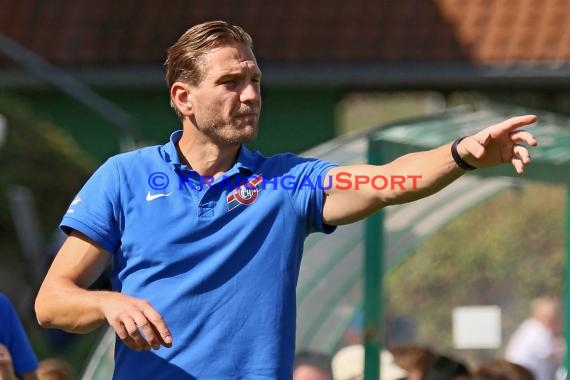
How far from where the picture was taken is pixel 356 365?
7.61 meters

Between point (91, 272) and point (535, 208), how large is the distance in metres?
21.7

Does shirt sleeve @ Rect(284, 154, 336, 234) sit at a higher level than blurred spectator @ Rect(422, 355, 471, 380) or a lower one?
higher

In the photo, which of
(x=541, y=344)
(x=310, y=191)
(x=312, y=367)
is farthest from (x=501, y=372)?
(x=541, y=344)

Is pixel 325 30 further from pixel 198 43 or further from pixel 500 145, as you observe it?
pixel 500 145

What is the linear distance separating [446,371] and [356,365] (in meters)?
0.48

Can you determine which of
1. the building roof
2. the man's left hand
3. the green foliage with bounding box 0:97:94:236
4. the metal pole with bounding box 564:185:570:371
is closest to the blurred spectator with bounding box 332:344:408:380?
the metal pole with bounding box 564:185:570:371

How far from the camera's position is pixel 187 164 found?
421 cm

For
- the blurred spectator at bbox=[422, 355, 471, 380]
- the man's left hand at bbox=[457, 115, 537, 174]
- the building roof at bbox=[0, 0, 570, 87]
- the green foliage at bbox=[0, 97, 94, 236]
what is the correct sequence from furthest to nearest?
the building roof at bbox=[0, 0, 570, 87], the green foliage at bbox=[0, 97, 94, 236], the blurred spectator at bbox=[422, 355, 471, 380], the man's left hand at bbox=[457, 115, 537, 174]

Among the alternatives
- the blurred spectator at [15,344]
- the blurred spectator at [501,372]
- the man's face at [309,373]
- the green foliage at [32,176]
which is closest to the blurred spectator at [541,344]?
the green foliage at [32,176]

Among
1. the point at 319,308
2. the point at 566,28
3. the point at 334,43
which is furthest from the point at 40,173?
the point at 319,308

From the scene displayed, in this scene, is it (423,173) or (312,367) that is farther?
(312,367)

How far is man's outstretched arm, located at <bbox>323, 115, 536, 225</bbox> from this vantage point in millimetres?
3783

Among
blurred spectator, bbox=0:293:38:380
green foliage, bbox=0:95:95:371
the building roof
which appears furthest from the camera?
the building roof

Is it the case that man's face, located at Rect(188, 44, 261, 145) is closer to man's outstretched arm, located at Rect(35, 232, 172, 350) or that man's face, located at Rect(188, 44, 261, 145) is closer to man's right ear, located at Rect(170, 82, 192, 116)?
man's right ear, located at Rect(170, 82, 192, 116)
